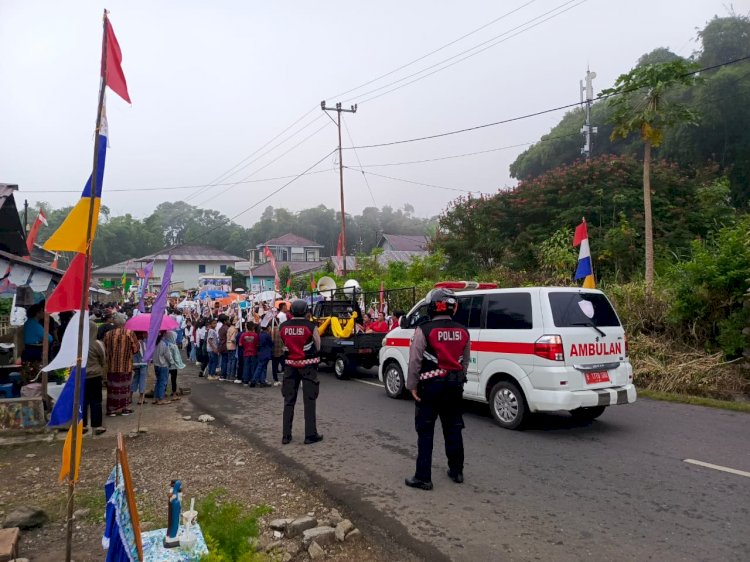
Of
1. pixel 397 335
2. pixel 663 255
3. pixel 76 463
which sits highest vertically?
Answer: pixel 663 255

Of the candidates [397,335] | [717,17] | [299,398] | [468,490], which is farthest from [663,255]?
[717,17]

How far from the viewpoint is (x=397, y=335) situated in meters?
9.41

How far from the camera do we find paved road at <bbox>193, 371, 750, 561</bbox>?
3.93 metres

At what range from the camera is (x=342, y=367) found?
1248 centimetres

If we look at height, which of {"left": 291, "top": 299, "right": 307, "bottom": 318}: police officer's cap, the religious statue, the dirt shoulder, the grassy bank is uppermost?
{"left": 291, "top": 299, "right": 307, "bottom": 318}: police officer's cap

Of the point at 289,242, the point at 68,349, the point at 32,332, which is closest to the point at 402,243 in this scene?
the point at 289,242

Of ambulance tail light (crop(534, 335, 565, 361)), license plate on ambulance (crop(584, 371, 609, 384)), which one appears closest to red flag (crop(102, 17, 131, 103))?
ambulance tail light (crop(534, 335, 565, 361))

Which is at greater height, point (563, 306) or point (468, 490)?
point (563, 306)

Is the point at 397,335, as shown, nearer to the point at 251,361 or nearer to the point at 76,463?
the point at 251,361

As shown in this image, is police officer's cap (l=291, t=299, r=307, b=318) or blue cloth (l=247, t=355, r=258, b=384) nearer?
police officer's cap (l=291, t=299, r=307, b=318)

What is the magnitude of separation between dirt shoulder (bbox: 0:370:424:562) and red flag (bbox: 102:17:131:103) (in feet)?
11.5

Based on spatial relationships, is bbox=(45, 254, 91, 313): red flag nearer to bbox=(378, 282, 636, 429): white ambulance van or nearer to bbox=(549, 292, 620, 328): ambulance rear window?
bbox=(378, 282, 636, 429): white ambulance van

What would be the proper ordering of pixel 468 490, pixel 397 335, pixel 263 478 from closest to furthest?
pixel 468 490 → pixel 263 478 → pixel 397 335

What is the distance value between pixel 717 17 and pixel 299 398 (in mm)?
33727
